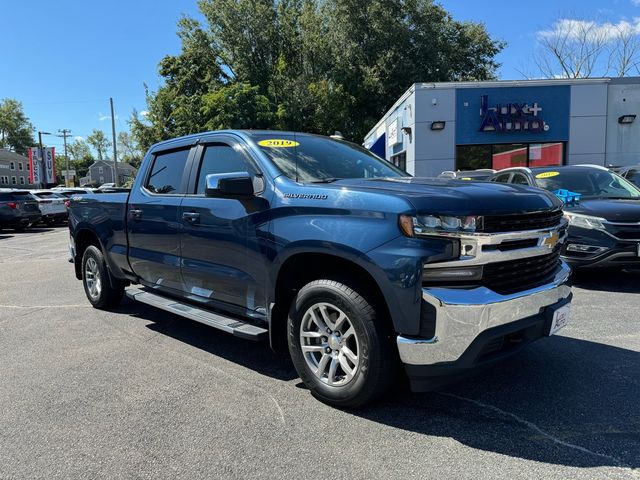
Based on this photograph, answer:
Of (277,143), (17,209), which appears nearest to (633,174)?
(277,143)

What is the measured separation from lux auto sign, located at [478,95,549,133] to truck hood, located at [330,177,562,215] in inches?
543

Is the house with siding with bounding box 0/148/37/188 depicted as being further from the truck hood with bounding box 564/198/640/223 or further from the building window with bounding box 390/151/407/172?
the truck hood with bounding box 564/198/640/223

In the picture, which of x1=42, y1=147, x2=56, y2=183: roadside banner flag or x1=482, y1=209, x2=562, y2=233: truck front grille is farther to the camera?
x1=42, y1=147, x2=56, y2=183: roadside banner flag

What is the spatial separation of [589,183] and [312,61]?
97.5 feet

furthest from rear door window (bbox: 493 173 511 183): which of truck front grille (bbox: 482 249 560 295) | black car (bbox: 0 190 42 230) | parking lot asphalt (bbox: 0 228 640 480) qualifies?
black car (bbox: 0 190 42 230)

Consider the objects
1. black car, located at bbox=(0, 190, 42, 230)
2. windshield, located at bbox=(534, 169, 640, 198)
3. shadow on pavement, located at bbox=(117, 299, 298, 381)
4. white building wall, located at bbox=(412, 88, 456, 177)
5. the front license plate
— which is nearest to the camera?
the front license plate

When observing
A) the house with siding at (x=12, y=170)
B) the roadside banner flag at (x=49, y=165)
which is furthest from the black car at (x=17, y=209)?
the house with siding at (x=12, y=170)

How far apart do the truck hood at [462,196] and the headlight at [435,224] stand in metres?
0.03

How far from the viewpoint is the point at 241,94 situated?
2820cm

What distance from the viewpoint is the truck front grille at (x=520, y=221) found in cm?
293

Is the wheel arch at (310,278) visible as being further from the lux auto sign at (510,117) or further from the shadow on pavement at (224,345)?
the lux auto sign at (510,117)

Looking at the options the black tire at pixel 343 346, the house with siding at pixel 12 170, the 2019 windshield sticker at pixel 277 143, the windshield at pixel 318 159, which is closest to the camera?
the black tire at pixel 343 346

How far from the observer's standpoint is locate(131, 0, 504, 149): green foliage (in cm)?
3194

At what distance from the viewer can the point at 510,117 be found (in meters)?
A: 16.5
